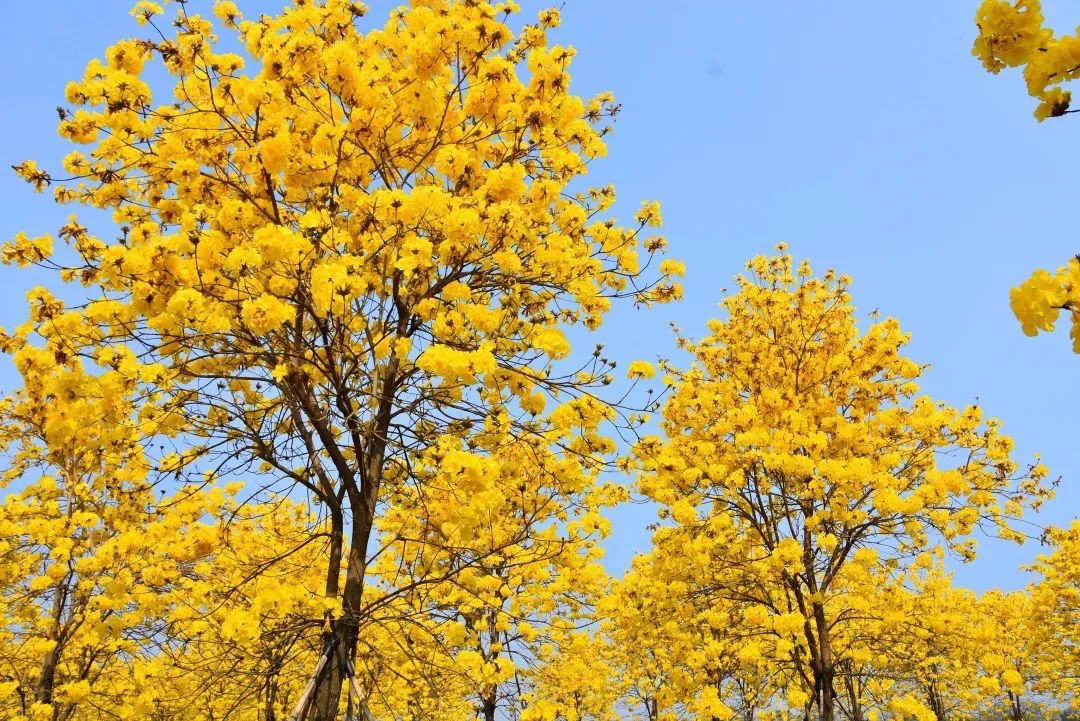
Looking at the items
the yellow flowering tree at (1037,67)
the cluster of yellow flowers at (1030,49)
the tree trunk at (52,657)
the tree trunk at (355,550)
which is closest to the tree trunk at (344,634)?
the tree trunk at (355,550)

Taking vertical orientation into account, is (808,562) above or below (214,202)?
below

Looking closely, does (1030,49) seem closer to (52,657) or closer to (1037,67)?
(1037,67)

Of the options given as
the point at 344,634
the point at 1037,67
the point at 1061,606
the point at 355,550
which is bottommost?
the point at 344,634

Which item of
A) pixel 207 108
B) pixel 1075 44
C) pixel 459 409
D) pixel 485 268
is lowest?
pixel 1075 44

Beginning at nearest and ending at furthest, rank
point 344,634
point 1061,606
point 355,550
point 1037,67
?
point 1037,67 < point 344,634 < point 355,550 < point 1061,606

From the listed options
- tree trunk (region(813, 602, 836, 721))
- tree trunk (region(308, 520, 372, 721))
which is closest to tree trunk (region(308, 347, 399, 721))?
tree trunk (region(308, 520, 372, 721))

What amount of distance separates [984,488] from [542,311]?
6.39 meters

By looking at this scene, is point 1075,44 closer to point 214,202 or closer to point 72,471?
point 214,202

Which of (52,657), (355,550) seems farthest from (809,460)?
(52,657)

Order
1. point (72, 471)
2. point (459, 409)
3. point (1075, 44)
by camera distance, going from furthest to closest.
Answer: point (72, 471) < point (459, 409) < point (1075, 44)

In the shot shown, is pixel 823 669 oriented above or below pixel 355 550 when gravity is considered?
below

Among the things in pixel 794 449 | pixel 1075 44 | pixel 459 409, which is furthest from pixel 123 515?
pixel 1075 44

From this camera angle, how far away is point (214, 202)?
171 inches

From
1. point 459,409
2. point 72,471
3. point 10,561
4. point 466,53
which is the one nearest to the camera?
point 459,409
